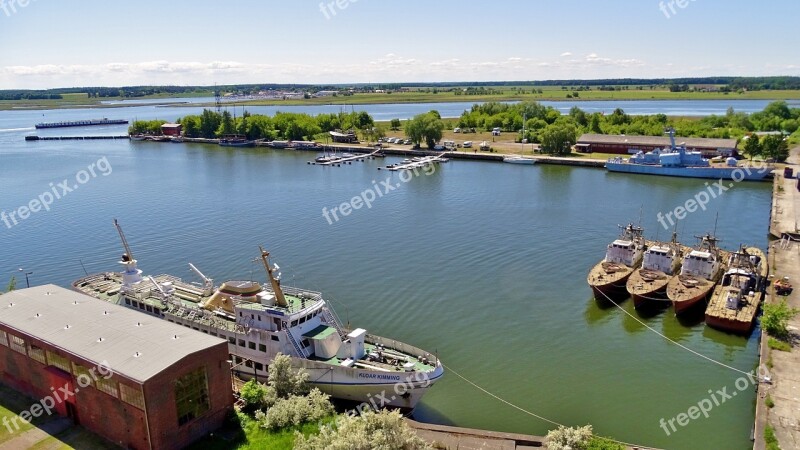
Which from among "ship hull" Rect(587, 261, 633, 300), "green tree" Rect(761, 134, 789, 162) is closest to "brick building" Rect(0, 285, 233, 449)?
"ship hull" Rect(587, 261, 633, 300)

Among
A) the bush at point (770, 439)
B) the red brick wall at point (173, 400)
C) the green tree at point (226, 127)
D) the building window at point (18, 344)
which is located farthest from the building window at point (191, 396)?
the green tree at point (226, 127)

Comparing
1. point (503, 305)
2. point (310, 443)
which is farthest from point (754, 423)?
point (310, 443)

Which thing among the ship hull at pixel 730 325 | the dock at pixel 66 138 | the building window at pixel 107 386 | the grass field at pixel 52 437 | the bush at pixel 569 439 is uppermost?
the dock at pixel 66 138

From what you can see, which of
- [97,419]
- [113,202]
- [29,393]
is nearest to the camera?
[97,419]

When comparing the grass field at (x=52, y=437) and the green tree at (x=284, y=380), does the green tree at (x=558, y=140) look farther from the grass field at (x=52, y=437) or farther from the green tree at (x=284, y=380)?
the grass field at (x=52, y=437)

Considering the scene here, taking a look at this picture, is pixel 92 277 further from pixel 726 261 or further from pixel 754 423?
pixel 726 261

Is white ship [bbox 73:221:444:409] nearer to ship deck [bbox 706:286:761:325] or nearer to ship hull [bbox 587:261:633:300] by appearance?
ship hull [bbox 587:261:633:300]
